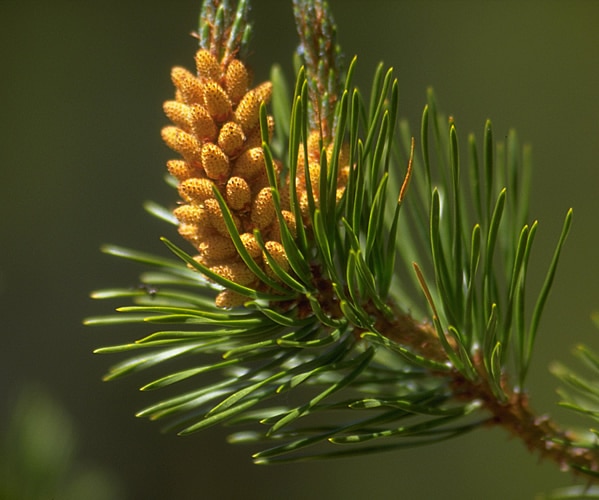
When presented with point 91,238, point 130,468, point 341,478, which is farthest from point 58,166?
point 341,478

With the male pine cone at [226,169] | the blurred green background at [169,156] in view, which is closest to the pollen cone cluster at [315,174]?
the male pine cone at [226,169]

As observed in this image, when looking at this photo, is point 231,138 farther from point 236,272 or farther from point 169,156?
point 169,156

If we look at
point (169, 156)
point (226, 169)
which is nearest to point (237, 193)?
point (226, 169)

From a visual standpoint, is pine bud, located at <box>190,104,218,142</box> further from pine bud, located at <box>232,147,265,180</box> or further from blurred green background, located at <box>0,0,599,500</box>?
blurred green background, located at <box>0,0,599,500</box>

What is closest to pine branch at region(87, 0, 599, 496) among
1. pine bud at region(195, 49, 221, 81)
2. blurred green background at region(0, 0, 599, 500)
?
pine bud at region(195, 49, 221, 81)

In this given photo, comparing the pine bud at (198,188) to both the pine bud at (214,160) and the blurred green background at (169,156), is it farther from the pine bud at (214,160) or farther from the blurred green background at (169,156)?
the blurred green background at (169,156)

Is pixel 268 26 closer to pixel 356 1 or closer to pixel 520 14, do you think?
pixel 356 1
